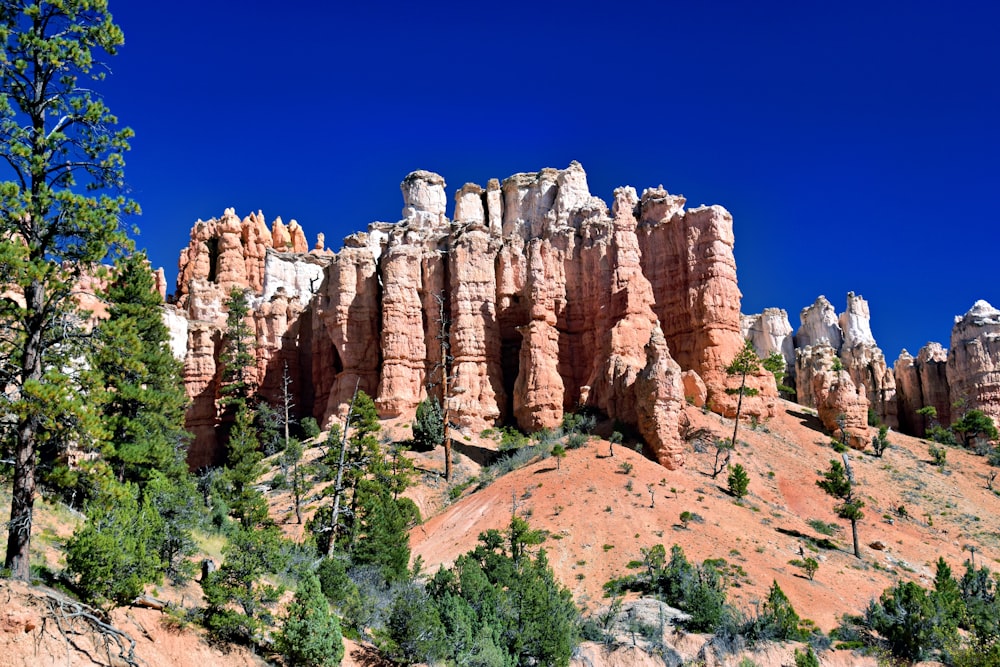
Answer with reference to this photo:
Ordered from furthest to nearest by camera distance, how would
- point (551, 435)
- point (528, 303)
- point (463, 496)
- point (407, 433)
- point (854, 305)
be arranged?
point (854, 305), point (528, 303), point (407, 433), point (551, 435), point (463, 496)

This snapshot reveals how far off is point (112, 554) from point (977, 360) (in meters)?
61.3

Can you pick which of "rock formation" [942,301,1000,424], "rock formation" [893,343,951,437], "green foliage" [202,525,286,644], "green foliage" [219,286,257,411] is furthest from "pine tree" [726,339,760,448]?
"green foliage" [202,525,286,644]

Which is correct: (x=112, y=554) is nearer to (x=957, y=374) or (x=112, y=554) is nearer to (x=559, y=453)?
(x=559, y=453)

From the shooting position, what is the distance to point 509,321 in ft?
179

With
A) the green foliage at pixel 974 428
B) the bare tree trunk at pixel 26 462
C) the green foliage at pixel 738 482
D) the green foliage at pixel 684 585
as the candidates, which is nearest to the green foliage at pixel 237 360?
the green foliage at pixel 738 482

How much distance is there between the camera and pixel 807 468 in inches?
1682

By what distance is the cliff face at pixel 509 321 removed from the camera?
48.9 m

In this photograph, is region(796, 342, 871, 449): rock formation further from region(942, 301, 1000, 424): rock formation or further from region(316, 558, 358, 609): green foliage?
region(316, 558, 358, 609): green foliage

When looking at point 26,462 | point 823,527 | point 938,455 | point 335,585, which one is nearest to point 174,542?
point 26,462

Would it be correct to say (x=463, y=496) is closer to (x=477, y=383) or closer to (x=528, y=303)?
(x=477, y=383)

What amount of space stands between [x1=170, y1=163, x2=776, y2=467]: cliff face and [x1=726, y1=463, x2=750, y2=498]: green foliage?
842 cm

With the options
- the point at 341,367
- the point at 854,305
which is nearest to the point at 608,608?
the point at 341,367

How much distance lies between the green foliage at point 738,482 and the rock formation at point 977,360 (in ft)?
98.9

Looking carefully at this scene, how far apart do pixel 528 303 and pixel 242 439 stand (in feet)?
64.5
